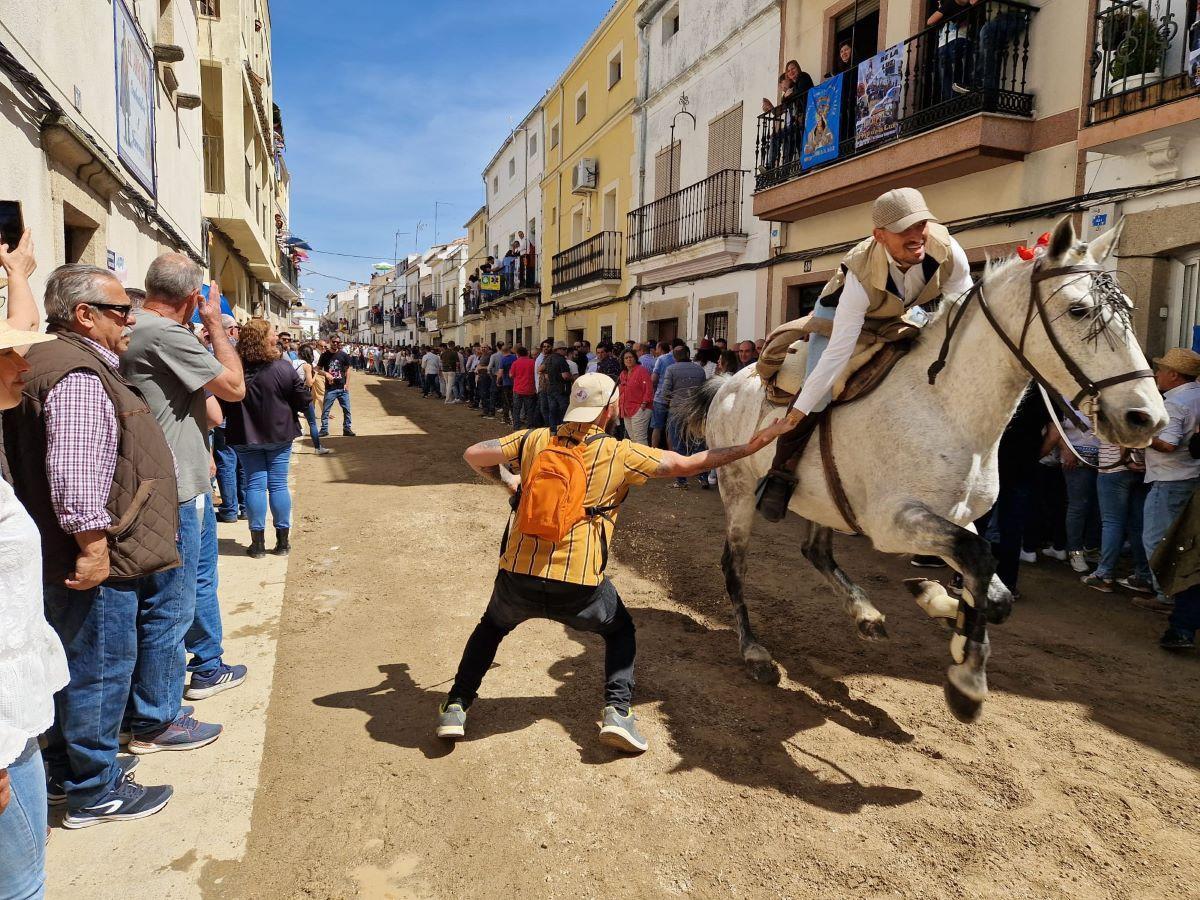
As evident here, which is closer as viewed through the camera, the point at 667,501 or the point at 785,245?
the point at 667,501

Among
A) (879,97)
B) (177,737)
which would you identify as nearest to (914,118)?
(879,97)

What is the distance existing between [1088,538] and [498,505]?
18.2ft

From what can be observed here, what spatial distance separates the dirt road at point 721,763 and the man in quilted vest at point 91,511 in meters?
0.56

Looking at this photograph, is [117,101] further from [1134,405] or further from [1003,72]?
[1003,72]

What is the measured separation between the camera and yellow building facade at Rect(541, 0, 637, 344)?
17984 mm

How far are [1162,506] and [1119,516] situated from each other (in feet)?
1.57

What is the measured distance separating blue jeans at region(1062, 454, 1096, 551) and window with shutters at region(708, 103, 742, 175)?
9.23 meters

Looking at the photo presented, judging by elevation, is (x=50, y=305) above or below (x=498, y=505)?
above

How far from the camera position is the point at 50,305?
2293 mm

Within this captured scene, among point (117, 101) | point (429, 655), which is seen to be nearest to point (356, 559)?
point (429, 655)

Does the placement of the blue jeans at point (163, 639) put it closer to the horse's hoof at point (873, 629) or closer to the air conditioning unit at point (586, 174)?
the horse's hoof at point (873, 629)

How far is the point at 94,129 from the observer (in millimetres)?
5957

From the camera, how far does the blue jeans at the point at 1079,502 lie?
229 inches

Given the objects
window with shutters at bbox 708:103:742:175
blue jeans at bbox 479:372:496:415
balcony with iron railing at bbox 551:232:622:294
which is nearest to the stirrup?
window with shutters at bbox 708:103:742:175
